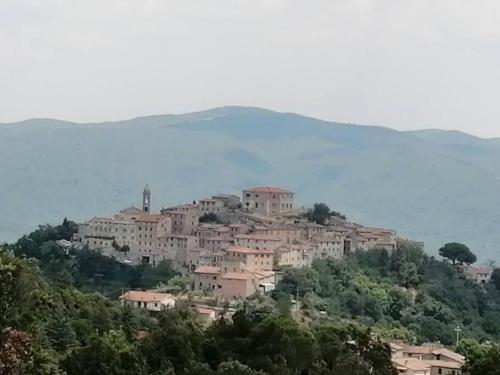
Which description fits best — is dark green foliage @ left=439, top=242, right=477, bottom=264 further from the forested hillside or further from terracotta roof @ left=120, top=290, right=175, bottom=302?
terracotta roof @ left=120, top=290, right=175, bottom=302

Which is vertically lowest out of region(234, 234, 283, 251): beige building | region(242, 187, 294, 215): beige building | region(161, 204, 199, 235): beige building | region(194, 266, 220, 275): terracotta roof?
region(194, 266, 220, 275): terracotta roof

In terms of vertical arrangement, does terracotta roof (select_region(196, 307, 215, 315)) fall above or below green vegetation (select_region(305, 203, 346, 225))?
below

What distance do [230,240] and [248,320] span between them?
2862 cm

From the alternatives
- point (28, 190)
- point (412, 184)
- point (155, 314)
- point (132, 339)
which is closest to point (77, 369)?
point (132, 339)

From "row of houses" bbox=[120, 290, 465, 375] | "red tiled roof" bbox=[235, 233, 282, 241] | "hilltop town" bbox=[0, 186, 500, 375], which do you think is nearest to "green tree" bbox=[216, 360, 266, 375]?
"row of houses" bbox=[120, 290, 465, 375]

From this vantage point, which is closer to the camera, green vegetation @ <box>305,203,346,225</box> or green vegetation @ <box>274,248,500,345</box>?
green vegetation @ <box>274,248,500,345</box>

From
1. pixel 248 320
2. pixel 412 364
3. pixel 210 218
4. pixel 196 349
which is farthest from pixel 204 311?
pixel 196 349

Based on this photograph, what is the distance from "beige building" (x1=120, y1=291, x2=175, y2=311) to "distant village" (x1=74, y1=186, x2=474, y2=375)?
38mm

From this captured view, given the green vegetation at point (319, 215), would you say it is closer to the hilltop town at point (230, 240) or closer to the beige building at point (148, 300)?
the hilltop town at point (230, 240)

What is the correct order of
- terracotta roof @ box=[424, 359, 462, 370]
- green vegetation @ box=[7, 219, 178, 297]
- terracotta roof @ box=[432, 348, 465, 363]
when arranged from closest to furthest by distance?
terracotta roof @ box=[424, 359, 462, 370]
terracotta roof @ box=[432, 348, 465, 363]
green vegetation @ box=[7, 219, 178, 297]

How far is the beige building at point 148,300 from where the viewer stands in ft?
146

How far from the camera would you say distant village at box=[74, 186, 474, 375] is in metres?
49.7

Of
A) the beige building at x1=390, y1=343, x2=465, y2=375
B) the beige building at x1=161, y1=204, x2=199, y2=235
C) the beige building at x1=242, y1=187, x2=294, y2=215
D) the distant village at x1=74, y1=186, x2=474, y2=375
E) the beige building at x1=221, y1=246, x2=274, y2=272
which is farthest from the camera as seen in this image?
the beige building at x1=242, y1=187, x2=294, y2=215

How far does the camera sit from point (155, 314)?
41.9 metres
